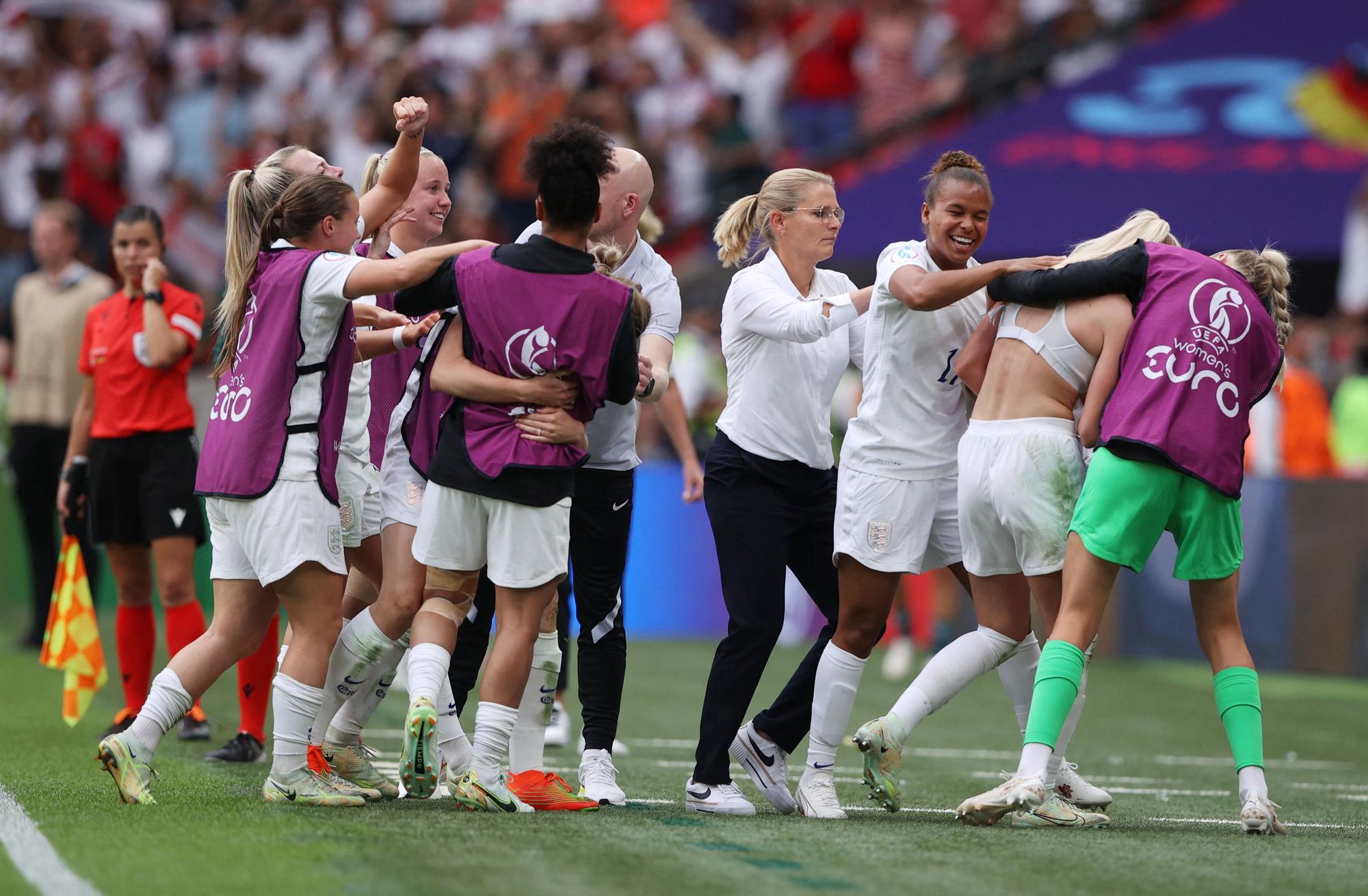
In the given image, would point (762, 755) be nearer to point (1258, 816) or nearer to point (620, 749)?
point (1258, 816)

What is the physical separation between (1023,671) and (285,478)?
8.26 ft

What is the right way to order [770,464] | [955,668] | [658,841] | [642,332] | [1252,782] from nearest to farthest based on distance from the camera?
[658,841]
[1252,782]
[955,668]
[642,332]
[770,464]

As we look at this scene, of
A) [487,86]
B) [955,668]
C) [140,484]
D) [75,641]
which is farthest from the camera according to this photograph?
[487,86]

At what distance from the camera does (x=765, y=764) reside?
5.85 m

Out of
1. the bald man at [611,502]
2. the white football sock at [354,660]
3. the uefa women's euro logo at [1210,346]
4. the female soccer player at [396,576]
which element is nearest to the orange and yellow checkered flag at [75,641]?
the female soccer player at [396,576]

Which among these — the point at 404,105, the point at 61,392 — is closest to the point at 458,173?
the point at 61,392

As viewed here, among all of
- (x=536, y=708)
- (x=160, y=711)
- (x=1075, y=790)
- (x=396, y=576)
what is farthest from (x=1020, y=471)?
(x=160, y=711)

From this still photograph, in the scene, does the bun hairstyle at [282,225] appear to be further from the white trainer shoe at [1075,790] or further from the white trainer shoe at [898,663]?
the white trainer shoe at [898,663]

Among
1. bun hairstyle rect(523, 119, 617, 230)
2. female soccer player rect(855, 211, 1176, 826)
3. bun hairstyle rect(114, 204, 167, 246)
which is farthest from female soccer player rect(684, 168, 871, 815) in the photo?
bun hairstyle rect(114, 204, 167, 246)

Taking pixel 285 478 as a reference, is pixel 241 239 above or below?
above

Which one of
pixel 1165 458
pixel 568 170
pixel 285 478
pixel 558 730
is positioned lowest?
pixel 558 730

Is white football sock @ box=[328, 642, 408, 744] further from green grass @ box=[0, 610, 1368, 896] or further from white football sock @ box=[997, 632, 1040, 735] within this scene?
white football sock @ box=[997, 632, 1040, 735]

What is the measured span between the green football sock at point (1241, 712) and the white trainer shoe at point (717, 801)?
1549 mm

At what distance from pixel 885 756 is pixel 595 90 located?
1228 cm
